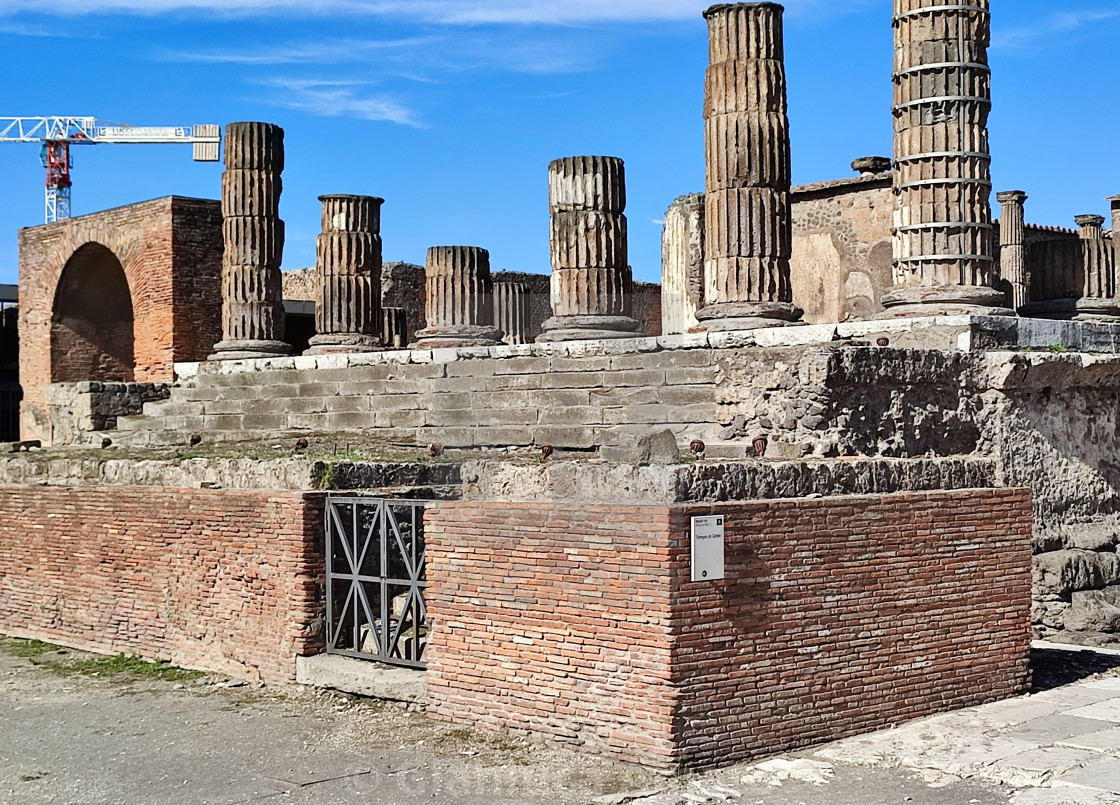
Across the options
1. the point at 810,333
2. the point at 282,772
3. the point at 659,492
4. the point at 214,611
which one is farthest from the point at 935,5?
the point at 282,772

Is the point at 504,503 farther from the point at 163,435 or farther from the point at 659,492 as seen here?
the point at 163,435

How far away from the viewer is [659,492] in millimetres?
6469

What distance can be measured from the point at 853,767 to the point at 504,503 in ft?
6.94

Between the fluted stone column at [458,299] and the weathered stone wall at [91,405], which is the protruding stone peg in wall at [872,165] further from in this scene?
the weathered stone wall at [91,405]

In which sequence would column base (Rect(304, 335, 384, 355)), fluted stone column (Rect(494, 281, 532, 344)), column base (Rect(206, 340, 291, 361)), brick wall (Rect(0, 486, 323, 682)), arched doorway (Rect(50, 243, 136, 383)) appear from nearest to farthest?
brick wall (Rect(0, 486, 323, 682))
column base (Rect(304, 335, 384, 355))
column base (Rect(206, 340, 291, 361))
fluted stone column (Rect(494, 281, 532, 344))
arched doorway (Rect(50, 243, 136, 383))

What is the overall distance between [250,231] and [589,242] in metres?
5.01

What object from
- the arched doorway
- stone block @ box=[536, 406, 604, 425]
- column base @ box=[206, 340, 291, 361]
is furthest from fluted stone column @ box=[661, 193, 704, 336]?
stone block @ box=[536, 406, 604, 425]

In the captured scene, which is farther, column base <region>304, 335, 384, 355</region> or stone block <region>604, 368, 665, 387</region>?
column base <region>304, 335, 384, 355</region>

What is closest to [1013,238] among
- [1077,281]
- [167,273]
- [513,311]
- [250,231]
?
[513,311]

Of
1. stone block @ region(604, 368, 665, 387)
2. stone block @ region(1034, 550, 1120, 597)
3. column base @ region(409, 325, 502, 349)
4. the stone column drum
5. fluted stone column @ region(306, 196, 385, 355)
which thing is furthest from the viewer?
fluted stone column @ region(306, 196, 385, 355)

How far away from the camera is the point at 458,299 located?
14.9 metres

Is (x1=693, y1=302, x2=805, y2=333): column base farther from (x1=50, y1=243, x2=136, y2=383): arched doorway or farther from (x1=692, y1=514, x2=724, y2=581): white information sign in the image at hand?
(x1=50, y1=243, x2=136, y2=383): arched doorway

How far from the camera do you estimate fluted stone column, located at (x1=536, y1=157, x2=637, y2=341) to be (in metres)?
13.0

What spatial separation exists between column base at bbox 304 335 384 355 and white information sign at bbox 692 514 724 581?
9.50 meters
